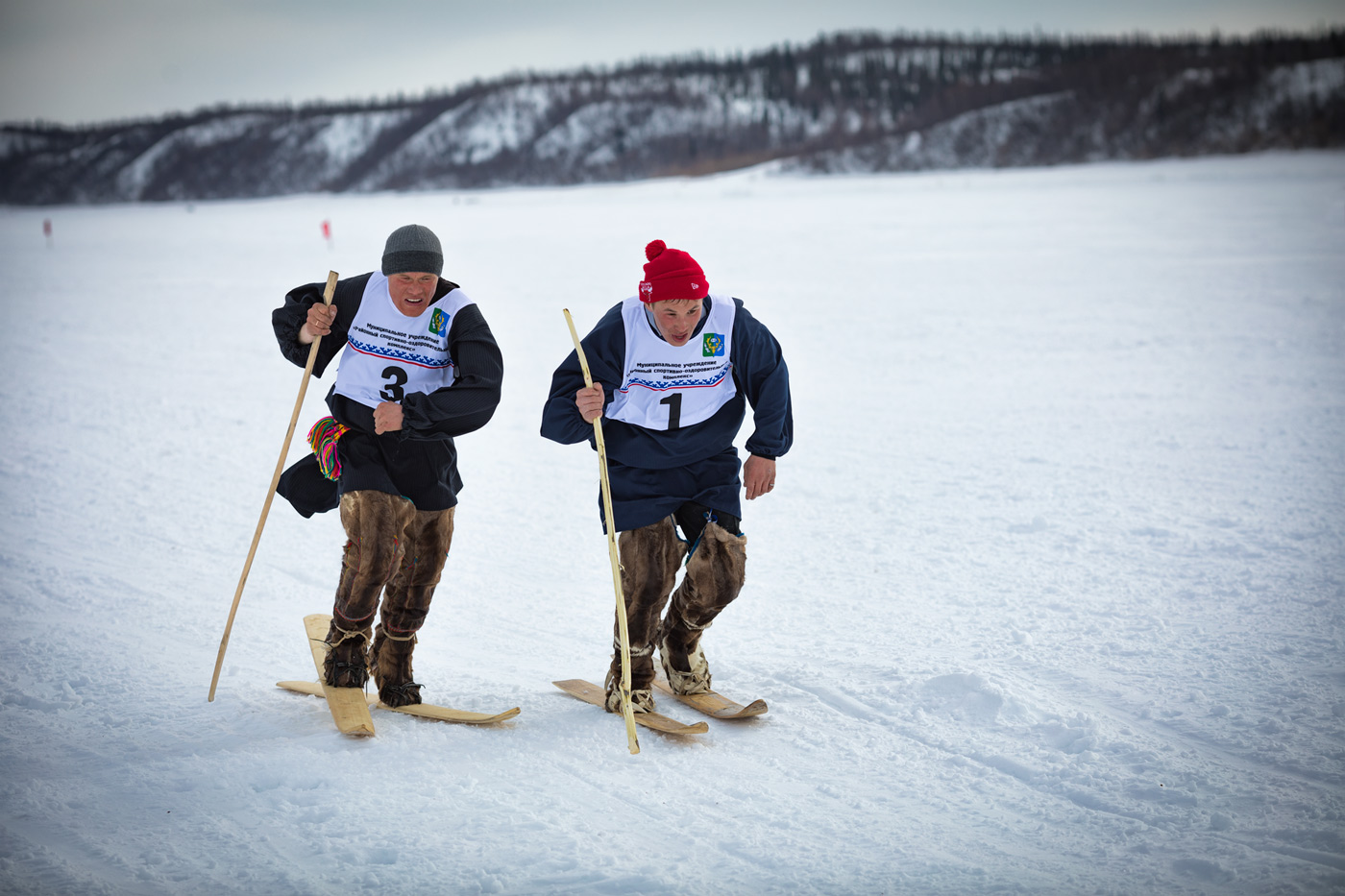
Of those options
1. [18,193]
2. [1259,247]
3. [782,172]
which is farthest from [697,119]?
[1259,247]

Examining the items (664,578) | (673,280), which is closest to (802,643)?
(664,578)

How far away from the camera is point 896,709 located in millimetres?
3641

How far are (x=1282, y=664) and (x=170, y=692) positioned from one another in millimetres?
4309

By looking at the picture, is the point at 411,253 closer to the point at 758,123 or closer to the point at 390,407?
the point at 390,407

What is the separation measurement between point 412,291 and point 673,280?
90cm

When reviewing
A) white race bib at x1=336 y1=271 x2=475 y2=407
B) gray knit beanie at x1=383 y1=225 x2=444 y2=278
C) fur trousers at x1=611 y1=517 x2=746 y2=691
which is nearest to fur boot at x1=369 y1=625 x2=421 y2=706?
fur trousers at x1=611 y1=517 x2=746 y2=691

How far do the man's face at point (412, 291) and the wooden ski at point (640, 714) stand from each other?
1550mm

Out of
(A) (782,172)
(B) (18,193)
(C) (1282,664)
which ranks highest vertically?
(B) (18,193)

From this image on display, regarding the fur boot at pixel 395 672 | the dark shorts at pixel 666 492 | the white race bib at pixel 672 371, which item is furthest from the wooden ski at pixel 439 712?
the white race bib at pixel 672 371

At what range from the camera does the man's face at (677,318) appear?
3410 millimetres

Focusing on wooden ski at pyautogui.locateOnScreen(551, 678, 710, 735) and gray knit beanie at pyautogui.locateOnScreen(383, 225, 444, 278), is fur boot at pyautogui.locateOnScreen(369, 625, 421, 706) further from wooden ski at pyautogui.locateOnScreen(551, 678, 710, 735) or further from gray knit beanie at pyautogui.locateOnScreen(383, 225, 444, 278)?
gray knit beanie at pyautogui.locateOnScreen(383, 225, 444, 278)

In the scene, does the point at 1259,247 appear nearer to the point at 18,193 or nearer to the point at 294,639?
the point at 294,639

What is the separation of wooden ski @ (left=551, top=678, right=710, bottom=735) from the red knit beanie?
146 centimetres

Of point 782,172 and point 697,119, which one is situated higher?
point 697,119
